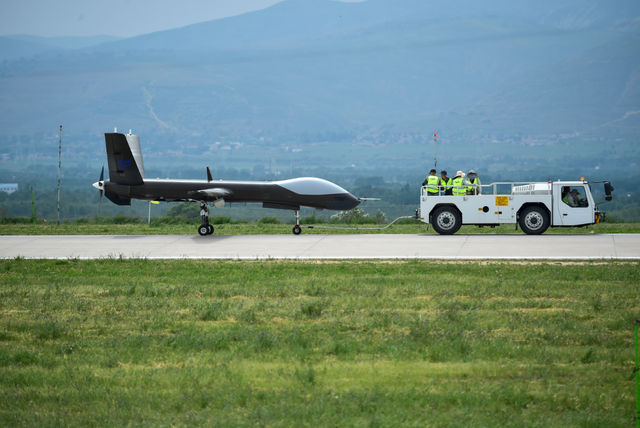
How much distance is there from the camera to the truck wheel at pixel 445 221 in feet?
72.8

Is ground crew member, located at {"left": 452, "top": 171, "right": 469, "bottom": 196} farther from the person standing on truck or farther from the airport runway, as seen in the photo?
the airport runway

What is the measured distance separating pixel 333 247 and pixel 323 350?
11428mm

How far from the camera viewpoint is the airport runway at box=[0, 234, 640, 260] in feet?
57.4

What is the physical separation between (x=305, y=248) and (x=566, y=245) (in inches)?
305

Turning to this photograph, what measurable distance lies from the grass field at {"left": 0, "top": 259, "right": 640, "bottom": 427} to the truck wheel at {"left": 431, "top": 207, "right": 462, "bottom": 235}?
8.53 meters

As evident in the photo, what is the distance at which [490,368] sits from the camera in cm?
735

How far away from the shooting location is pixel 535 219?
21609mm

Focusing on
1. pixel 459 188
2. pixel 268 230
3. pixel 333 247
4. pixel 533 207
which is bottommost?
pixel 333 247

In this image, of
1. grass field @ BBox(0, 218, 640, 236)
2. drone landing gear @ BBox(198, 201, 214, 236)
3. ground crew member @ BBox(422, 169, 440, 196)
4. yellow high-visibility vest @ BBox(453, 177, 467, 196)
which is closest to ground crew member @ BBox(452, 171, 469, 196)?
yellow high-visibility vest @ BBox(453, 177, 467, 196)

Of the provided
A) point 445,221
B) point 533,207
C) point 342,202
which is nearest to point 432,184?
point 445,221

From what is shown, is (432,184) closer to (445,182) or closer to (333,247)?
(445,182)

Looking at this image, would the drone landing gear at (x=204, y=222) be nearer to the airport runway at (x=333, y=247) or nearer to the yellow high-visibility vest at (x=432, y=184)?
the airport runway at (x=333, y=247)

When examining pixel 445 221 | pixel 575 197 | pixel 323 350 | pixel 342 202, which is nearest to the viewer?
pixel 323 350

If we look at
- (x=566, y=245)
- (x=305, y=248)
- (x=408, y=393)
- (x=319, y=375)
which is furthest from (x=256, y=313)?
(x=566, y=245)
